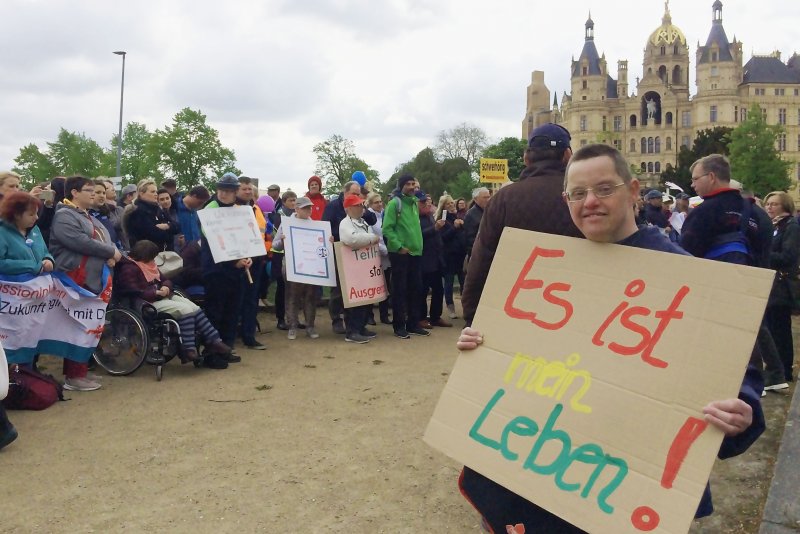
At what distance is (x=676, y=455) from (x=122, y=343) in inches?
264

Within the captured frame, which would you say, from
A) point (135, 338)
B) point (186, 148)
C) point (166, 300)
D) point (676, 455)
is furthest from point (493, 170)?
point (186, 148)

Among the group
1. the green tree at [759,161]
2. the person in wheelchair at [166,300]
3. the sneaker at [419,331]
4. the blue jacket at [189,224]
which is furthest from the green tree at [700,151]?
the person in wheelchair at [166,300]

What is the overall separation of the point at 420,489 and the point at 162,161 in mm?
45080

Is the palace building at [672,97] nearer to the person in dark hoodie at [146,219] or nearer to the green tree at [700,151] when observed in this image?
the green tree at [700,151]

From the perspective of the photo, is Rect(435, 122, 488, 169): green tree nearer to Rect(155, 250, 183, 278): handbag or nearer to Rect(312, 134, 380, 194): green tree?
Rect(312, 134, 380, 194): green tree

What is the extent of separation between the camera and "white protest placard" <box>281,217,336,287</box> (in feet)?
30.2

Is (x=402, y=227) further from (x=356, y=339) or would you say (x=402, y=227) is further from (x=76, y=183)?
(x=76, y=183)

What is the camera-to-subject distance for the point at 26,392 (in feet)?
20.0

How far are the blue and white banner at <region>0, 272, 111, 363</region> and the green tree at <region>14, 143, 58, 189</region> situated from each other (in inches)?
1953

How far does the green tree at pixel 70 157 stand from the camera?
51.6m

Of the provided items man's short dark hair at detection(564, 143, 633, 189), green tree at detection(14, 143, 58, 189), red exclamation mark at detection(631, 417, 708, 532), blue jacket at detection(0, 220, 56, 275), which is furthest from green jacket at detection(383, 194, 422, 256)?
green tree at detection(14, 143, 58, 189)

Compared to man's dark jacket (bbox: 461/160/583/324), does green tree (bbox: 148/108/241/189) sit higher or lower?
higher

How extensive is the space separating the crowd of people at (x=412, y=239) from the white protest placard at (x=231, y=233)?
0.46 ft

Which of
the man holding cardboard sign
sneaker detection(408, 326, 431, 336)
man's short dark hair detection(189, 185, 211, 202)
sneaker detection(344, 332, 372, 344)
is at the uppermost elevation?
man's short dark hair detection(189, 185, 211, 202)
